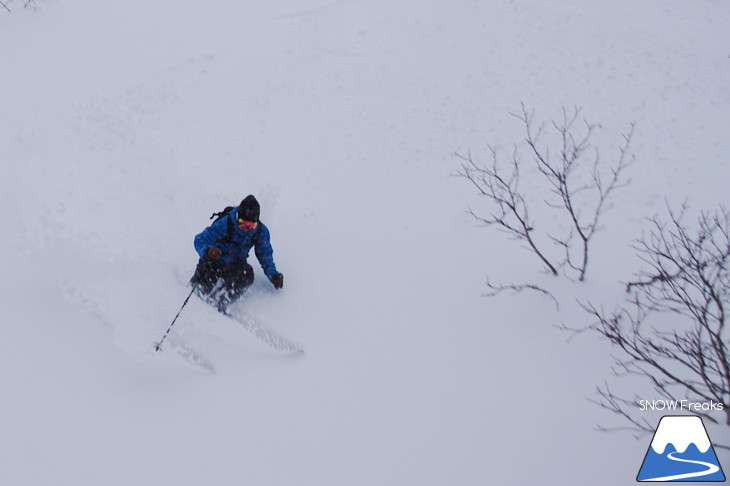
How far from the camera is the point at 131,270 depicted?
20.0 ft

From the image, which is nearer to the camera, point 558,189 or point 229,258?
point 229,258

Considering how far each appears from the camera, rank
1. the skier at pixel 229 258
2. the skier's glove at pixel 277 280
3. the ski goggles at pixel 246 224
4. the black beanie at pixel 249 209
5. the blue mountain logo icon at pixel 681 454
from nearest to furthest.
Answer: the blue mountain logo icon at pixel 681 454 → the black beanie at pixel 249 209 → the ski goggles at pixel 246 224 → the skier at pixel 229 258 → the skier's glove at pixel 277 280

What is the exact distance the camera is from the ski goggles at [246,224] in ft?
18.4

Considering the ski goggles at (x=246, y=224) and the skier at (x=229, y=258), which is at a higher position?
the ski goggles at (x=246, y=224)

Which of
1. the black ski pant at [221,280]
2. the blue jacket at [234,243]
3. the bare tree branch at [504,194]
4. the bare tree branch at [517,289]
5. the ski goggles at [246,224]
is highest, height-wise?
the bare tree branch at [504,194]

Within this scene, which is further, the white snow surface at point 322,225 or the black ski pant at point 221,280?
the black ski pant at point 221,280

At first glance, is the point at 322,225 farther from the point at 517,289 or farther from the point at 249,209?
the point at 517,289

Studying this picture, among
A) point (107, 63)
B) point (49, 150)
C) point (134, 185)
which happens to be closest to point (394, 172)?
point (134, 185)

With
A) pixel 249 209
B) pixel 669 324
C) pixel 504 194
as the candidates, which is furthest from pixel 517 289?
pixel 249 209

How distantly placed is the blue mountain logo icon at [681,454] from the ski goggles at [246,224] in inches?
154

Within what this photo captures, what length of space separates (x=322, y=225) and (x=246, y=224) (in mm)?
1503

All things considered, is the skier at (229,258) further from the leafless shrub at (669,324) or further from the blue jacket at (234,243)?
the leafless shrub at (669,324)

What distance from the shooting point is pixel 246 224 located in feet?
18.5

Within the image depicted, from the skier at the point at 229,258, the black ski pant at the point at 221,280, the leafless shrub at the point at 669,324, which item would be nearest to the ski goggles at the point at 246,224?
the skier at the point at 229,258
